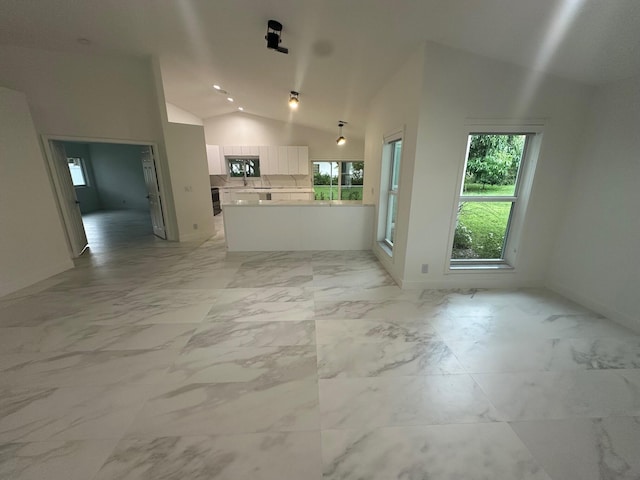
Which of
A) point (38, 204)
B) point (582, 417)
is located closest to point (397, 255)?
point (582, 417)

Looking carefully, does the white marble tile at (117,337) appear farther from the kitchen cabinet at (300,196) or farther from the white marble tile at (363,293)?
the kitchen cabinet at (300,196)

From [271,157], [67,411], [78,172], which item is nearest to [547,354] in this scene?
[67,411]

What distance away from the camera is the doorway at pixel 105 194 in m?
4.20

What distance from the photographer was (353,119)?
5758mm

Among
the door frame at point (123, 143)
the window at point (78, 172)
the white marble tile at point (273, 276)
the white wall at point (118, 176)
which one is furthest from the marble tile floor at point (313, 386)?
the window at point (78, 172)

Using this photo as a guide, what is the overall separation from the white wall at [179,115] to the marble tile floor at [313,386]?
5.14m

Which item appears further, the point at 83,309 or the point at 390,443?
the point at 83,309

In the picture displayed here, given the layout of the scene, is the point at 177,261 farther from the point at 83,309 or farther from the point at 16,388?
the point at 16,388

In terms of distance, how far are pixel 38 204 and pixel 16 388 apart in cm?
278

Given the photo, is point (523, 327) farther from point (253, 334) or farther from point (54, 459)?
point (54, 459)

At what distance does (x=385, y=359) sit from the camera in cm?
194

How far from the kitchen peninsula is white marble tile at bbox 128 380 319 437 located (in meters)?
2.96

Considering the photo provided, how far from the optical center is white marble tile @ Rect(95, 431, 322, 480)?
1.20 m

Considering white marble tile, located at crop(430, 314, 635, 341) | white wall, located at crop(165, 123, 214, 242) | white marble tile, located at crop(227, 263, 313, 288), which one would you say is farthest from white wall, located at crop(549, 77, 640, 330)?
white wall, located at crop(165, 123, 214, 242)
